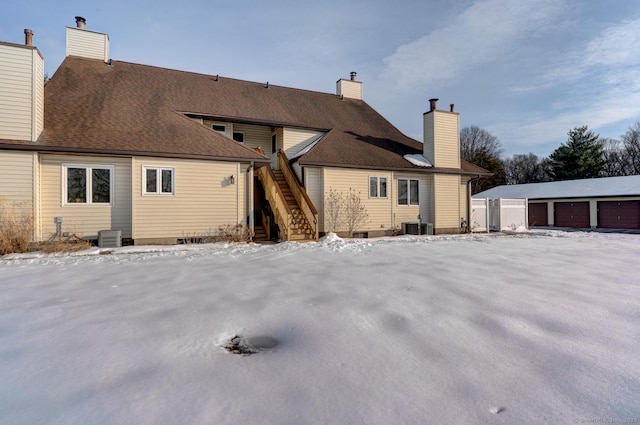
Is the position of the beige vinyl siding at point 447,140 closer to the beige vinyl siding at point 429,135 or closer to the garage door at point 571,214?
the beige vinyl siding at point 429,135

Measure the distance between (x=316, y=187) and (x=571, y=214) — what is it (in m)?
21.9

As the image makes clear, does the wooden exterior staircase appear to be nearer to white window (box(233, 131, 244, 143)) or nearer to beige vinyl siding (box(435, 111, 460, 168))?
white window (box(233, 131, 244, 143))

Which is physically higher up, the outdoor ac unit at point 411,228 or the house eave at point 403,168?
the house eave at point 403,168

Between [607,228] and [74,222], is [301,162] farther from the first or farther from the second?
[607,228]

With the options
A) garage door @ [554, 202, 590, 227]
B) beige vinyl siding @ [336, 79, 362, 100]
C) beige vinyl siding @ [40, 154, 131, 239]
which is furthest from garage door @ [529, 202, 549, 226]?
beige vinyl siding @ [40, 154, 131, 239]

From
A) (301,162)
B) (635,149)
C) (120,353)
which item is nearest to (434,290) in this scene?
(120,353)

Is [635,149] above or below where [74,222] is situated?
above

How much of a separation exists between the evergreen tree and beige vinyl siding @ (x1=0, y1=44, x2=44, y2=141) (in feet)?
146

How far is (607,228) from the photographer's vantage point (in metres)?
22.7

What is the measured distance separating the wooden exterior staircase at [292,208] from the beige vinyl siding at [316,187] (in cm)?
43

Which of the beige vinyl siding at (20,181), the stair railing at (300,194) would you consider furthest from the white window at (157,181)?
the stair railing at (300,194)

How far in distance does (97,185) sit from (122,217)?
125 cm

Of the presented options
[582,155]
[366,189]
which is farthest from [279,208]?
[582,155]

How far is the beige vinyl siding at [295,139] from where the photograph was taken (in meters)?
15.5
